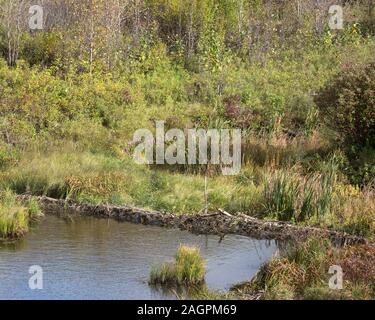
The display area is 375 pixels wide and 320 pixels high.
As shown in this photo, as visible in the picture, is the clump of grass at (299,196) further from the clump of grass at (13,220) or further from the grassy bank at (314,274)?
the clump of grass at (13,220)

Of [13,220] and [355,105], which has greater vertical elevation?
[355,105]

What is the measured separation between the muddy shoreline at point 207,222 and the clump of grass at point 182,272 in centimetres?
233

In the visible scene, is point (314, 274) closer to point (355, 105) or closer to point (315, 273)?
point (315, 273)

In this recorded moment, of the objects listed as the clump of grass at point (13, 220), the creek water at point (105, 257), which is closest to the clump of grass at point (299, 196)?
the creek water at point (105, 257)

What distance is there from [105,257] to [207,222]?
2912 mm

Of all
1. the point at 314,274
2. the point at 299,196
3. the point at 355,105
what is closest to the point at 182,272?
the point at 314,274

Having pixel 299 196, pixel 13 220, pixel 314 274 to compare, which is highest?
pixel 299 196

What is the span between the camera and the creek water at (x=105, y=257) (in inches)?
491

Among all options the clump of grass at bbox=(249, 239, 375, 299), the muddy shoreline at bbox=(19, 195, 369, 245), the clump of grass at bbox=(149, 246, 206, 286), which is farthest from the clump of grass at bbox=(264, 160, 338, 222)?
the clump of grass at bbox=(149, 246, 206, 286)

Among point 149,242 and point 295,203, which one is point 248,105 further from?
point 149,242

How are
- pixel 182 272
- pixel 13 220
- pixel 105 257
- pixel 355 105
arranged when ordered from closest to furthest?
pixel 182 272, pixel 105 257, pixel 13 220, pixel 355 105

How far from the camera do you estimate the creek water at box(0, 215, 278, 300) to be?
12477 millimetres

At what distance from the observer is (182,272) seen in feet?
42.1
